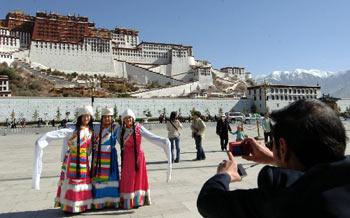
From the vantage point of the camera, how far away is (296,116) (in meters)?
1.53

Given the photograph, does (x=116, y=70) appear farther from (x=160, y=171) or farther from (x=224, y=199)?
(x=224, y=199)

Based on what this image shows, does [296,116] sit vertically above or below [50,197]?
above

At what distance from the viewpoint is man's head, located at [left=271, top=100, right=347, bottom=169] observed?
146cm

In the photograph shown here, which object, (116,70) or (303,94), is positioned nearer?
(303,94)

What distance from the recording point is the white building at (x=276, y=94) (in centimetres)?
6738

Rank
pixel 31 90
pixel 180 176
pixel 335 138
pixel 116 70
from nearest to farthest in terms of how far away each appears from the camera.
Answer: pixel 335 138, pixel 180 176, pixel 31 90, pixel 116 70

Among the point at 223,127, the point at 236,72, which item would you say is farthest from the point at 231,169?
the point at 236,72

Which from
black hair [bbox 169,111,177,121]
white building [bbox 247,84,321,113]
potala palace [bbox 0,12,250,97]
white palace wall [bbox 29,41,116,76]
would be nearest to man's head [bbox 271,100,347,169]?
black hair [bbox 169,111,177,121]

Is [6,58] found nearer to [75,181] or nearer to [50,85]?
[50,85]

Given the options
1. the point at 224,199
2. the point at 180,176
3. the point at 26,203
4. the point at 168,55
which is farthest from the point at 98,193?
the point at 168,55

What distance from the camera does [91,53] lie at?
8088 cm

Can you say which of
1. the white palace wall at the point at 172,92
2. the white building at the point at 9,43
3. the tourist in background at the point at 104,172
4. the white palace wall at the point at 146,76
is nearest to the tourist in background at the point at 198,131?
the tourist in background at the point at 104,172

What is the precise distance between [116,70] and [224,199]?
83093mm

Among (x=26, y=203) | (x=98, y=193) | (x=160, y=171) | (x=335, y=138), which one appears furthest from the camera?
(x=160, y=171)
